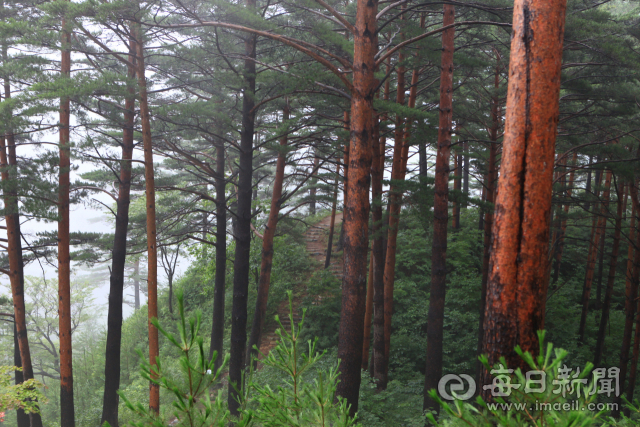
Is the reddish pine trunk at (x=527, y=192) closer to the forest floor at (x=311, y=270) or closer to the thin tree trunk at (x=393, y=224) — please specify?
the thin tree trunk at (x=393, y=224)

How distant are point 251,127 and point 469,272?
35.0 feet

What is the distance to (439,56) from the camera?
22.6ft

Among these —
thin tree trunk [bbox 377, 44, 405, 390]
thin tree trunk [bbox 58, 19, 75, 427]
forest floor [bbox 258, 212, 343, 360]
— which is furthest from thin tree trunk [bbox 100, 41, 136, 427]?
thin tree trunk [bbox 377, 44, 405, 390]

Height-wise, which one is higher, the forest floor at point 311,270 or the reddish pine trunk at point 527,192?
the reddish pine trunk at point 527,192

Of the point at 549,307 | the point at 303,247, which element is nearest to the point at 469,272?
the point at 549,307

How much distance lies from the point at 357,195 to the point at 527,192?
8.70 ft

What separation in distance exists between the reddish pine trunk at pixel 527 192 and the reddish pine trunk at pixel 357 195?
8.17ft

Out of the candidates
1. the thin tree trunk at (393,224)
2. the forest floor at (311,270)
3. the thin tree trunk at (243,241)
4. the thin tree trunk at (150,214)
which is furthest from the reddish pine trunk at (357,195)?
the forest floor at (311,270)

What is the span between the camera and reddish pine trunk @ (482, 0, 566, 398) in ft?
8.06

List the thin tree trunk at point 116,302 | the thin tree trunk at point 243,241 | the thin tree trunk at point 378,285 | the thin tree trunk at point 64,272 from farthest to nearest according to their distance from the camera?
the thin tree trunk at point 116,302 < the thin tree trunk at point 243,241 < the thin tree trunk at point 64,272 < the thin tree trunk at point 378,285

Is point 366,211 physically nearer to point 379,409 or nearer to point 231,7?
point 231,7

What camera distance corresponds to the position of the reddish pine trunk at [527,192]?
2457 mm

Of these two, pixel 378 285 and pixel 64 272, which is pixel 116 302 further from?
pixel 378 285

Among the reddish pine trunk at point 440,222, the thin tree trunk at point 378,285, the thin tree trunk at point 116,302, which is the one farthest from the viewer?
the thin tree trunk at point 116,302
